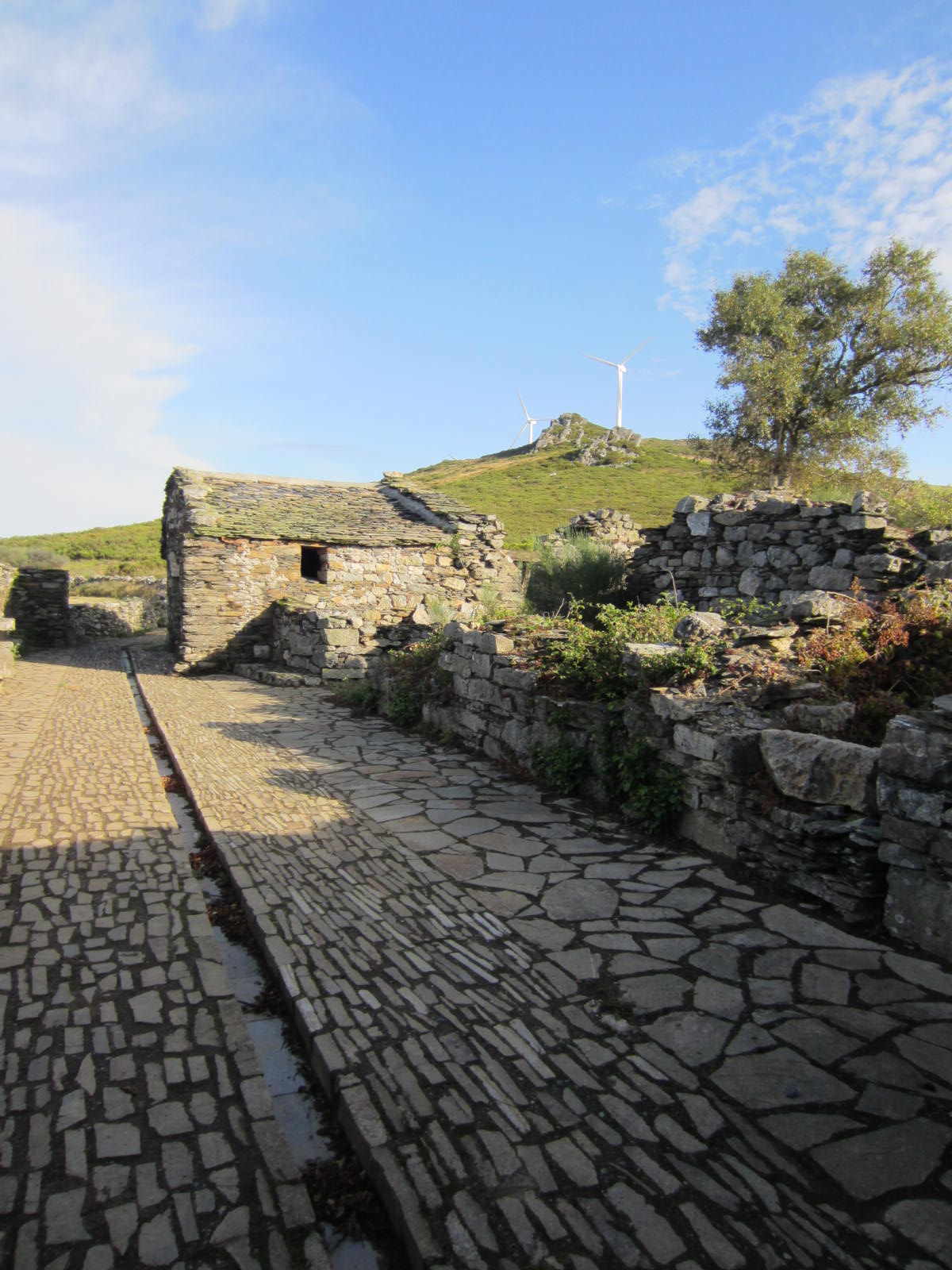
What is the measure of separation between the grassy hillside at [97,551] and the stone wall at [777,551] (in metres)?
24.3

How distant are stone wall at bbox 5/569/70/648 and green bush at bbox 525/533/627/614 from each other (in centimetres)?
1624

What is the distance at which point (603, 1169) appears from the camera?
86.7 inches

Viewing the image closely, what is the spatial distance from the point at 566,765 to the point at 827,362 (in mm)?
21485

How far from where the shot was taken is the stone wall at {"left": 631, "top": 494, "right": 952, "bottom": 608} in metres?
9.34

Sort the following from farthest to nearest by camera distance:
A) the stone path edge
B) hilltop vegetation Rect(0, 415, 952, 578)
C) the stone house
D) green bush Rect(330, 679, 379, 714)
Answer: hilltop vegetation Rect(0, 415, 952, 578)
the stone house
green bush Rect(330, 679, 379, 714)
the stone path edge

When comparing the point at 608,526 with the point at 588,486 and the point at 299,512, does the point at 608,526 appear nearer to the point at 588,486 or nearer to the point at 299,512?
the point at 299,512

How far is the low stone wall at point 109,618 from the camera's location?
2455 centimetres

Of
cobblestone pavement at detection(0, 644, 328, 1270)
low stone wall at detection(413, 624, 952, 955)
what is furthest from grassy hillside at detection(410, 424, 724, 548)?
cobblestone pavement at detection(0, 644, 328, 1270)

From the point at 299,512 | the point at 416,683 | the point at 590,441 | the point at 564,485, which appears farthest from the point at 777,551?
the point at 590,441

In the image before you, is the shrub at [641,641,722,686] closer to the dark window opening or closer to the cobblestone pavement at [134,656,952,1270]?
the cobblestone pavement at [134,656,952,1270]

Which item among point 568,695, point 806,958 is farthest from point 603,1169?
point 568,695

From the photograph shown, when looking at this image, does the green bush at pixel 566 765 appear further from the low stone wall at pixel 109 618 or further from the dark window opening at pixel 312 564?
the low stone wall at pixel 109 618

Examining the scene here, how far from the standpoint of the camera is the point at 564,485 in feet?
149

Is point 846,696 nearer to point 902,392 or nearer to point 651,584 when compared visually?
point 651,584
